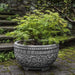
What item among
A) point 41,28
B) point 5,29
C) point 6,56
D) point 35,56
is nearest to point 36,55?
point 35,56

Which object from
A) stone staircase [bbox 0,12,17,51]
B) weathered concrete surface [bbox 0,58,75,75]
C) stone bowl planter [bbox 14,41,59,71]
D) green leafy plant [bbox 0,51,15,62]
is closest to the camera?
stone bowl planter [bbox 14,41,59,71]

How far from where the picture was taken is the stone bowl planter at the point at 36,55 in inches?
114

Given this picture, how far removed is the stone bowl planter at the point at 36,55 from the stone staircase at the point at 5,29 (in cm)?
103

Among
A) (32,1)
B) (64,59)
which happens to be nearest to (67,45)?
(64,59)

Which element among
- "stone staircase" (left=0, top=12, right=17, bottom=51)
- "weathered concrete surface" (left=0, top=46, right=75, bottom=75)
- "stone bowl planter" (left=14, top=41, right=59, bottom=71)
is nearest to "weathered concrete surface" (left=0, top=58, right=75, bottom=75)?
"weathered concrete surface" (left=0, top=46, right=75, bottom=75)

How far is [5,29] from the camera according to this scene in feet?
16.1

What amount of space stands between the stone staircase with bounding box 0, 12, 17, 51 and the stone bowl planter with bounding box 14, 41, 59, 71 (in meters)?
1.03

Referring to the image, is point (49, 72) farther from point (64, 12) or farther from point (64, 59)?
point (64, 12)

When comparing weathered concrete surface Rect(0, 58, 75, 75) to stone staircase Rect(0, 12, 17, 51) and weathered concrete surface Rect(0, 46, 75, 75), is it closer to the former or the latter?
weathered concrete surface Rect(0, 46, 75, 75)

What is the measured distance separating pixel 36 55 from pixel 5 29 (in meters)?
2.29

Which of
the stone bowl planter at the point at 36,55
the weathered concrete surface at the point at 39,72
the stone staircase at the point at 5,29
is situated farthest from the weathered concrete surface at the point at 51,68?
the stone staircase at the point at 5,29

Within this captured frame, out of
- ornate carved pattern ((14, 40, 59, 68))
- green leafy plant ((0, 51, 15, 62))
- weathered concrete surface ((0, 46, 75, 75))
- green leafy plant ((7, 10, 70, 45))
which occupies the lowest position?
weathered concrete surface ((0, 46, 75, 75))

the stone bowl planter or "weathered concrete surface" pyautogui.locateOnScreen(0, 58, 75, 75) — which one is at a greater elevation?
the stone bowl planter

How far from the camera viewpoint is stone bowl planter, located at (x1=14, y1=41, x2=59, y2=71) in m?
2.89
